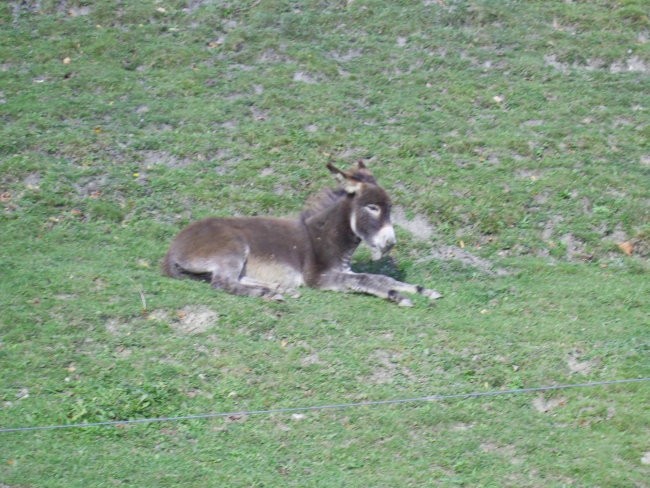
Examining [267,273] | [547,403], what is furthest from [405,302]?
[547,403]

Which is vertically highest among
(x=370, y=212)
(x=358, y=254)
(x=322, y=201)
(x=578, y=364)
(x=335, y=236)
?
(x=370, y=212)

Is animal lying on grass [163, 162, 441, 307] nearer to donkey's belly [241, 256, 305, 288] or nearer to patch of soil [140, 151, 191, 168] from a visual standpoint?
donkey's belly [241, 256, 305, 288]

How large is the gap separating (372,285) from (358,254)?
1499mm

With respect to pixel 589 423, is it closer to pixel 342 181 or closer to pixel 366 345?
pixel 366 345

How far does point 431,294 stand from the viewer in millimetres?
10516

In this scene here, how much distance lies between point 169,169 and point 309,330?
4.93 m

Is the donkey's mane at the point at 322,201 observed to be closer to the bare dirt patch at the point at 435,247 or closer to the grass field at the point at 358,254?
the grass field at the point at 358,254

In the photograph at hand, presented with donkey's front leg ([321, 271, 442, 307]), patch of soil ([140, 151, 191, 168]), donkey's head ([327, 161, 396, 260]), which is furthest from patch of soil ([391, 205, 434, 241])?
patch of soil ([140, 151, 191, 168])

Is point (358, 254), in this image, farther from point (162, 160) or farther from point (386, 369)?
point (162, 160)

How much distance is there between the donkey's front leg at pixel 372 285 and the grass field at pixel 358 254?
0.24m

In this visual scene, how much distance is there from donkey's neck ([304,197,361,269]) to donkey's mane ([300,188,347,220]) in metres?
0.16

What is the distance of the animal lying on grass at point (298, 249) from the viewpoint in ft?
34.1

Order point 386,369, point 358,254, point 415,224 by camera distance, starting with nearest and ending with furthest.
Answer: point 386,369
point 358,254
point 415,224

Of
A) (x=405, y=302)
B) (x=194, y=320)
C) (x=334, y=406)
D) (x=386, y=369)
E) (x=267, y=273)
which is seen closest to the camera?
(x=334, y=406)
